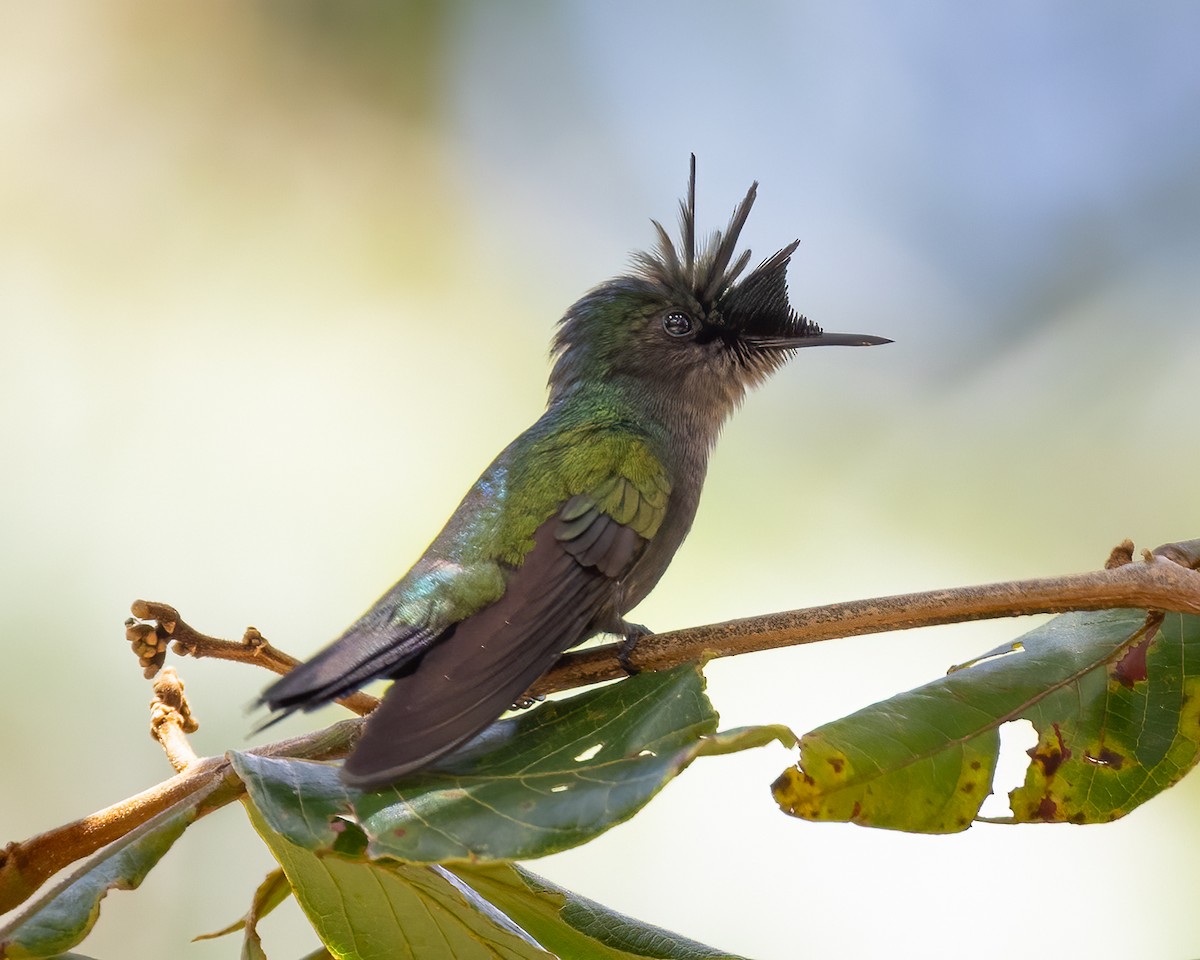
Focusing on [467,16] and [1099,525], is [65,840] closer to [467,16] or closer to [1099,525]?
[1099,525]

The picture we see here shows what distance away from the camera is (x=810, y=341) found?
269cm

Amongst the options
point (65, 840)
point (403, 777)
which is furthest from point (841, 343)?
point (65, 840)

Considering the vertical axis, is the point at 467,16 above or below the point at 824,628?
above

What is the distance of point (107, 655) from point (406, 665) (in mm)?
2694

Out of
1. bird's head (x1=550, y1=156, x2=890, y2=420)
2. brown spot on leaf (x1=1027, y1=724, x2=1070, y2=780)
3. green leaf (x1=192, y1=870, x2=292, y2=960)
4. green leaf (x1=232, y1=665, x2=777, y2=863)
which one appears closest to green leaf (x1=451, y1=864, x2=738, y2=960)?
green leaf (x1=232, y1=665, x2=777, y2=863)

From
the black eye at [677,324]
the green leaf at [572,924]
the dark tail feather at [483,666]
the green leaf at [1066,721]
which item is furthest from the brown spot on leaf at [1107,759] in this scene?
the black eye at [677,324]

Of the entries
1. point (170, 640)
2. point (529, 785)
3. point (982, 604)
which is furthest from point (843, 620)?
point (170, 640)

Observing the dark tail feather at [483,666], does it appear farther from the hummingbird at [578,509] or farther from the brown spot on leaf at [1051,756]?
the brown spot on leaf at [1051,756]

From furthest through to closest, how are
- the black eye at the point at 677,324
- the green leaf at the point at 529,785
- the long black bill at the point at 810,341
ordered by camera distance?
the black eye at the point at 677,324, the long black bill at the point at 810,341, the green leaf at the point at 529,785

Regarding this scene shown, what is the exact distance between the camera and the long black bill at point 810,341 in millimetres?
2652

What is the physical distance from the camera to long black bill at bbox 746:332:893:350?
8.70 ft

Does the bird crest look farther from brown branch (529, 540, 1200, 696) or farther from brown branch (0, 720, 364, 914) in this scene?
brown branch (0, 720, 364, 914)

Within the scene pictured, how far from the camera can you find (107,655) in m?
4.21

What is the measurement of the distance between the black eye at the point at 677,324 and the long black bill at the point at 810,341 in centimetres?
14
